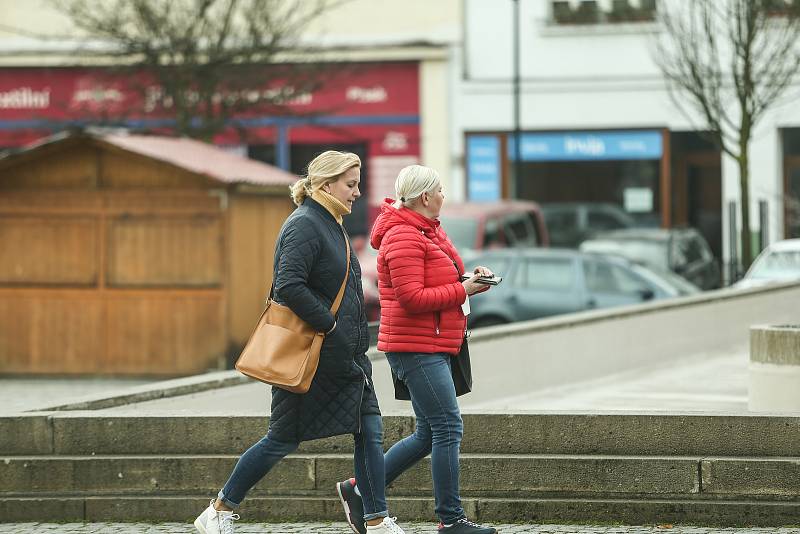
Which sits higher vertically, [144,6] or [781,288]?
[144,6]

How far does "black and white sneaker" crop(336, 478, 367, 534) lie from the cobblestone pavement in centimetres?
41

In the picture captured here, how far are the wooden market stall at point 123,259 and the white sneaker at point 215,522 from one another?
31.3ft

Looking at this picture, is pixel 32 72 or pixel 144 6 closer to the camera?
pixel 144 6

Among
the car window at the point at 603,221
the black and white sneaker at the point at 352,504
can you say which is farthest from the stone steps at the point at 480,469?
the car window at the point at 603,221

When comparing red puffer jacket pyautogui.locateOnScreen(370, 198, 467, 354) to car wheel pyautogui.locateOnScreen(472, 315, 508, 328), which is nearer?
red puffer jacket pyautogui.locateOnScreen(370, 198, 467, 354)

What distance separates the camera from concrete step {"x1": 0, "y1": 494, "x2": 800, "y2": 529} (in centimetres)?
816

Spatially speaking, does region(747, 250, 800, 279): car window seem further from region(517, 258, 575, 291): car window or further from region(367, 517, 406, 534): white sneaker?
region(367, 517, 406, 534): white sneaker

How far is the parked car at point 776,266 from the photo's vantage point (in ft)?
72.6

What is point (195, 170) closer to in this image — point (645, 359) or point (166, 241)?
point (166, 241)

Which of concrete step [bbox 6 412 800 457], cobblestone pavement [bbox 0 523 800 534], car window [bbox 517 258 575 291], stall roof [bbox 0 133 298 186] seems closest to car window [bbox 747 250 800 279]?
car window [bbox 517 258 575 291]

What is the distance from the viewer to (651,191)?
3108 centimetres

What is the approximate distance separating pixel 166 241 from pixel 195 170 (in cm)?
87

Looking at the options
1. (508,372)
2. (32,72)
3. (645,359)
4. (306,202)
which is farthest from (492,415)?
(32,72)

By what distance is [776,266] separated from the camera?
74.1ft
